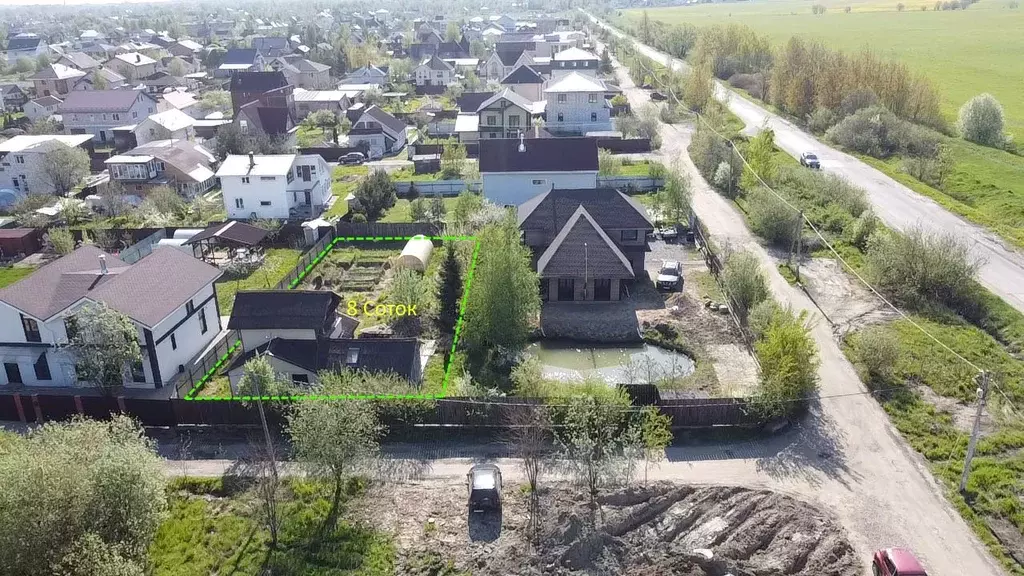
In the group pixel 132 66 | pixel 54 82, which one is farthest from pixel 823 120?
pixel 132 66

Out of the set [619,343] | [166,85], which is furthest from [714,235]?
[166,85]

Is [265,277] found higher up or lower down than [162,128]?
lower down

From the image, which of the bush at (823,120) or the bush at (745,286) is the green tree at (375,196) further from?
the bush at (823,120)

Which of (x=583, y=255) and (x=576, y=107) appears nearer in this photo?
(x=583, y=255)

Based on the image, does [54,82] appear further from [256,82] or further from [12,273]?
[12,273]

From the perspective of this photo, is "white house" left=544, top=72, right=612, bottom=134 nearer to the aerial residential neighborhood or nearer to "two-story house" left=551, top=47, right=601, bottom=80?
the aerial residential neighborhood

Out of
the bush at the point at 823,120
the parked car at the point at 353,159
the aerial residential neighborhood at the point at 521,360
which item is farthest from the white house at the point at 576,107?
the bush at the point at 823,120

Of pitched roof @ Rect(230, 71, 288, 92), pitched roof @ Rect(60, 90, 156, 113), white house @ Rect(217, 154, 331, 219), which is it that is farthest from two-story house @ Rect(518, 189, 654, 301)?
pitched roof @ Rect(230, 71, 288, 92)
